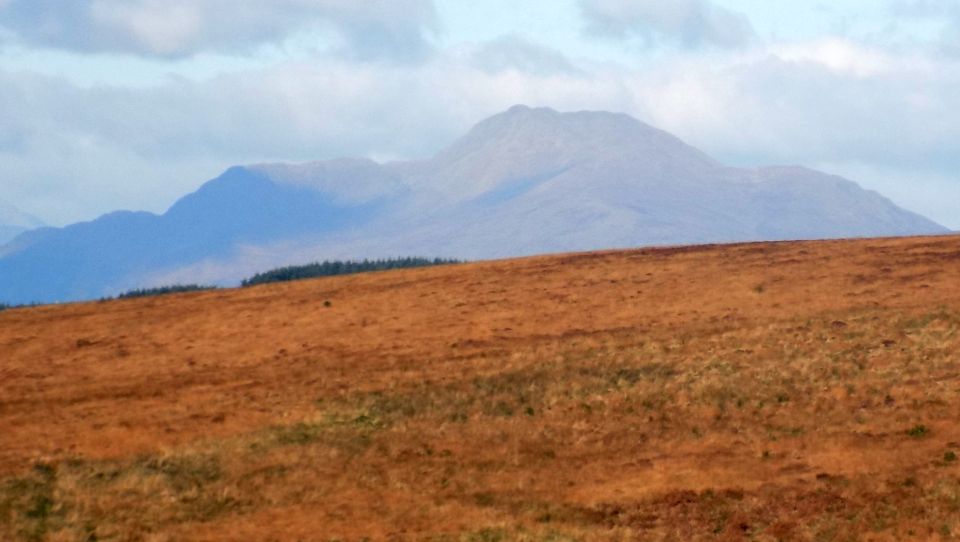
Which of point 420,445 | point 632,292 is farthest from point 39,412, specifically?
point 632,292

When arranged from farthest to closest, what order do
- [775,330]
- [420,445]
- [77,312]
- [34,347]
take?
1. [77,312]
2. [34,347]
3. [775,330]
4. [420,445]

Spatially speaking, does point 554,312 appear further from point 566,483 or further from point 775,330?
point 566,483

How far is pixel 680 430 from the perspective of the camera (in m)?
35.4

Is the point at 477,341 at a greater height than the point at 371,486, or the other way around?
the point at 477,341

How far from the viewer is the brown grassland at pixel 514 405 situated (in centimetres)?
2914

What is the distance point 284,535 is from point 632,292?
25.0m

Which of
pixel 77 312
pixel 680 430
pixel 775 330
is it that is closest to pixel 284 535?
pixel 680 430

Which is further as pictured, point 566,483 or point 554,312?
point 554,312

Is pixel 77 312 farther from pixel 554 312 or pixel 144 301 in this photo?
pixel 554 312

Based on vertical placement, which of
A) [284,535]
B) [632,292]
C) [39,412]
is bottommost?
[284,535]

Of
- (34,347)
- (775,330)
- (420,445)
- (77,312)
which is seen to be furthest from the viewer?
(77,312)

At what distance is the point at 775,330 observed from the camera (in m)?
43.0

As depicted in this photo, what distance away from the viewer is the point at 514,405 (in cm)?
3850

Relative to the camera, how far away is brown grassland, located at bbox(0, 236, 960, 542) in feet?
95.6
